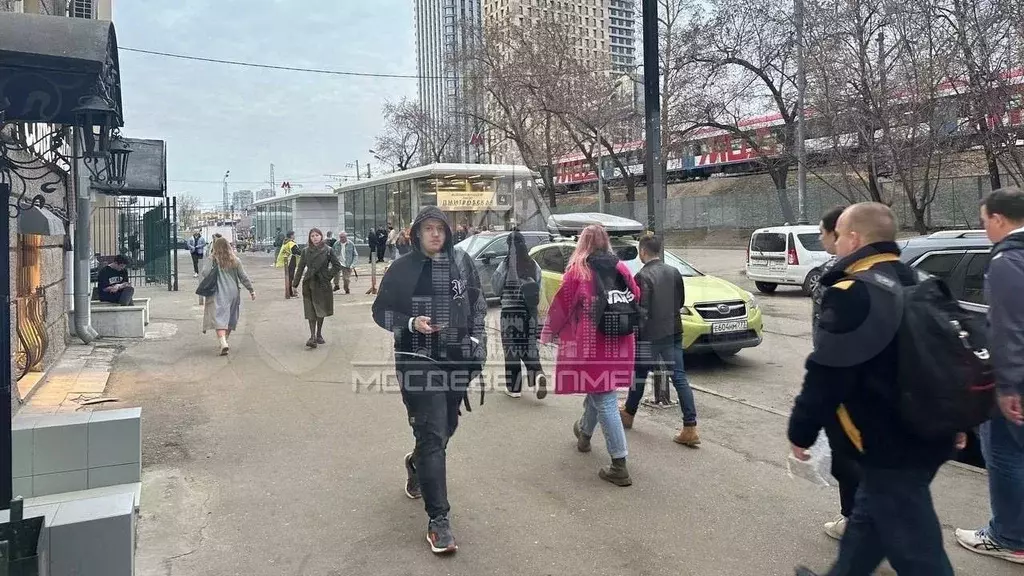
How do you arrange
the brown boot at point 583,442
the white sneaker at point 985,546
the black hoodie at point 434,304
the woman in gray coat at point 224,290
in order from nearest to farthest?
the white sneaker at point 985,546 → the black hoodie at point 434,304 → the brown boot at point 583,442 → the woman in gray coat at point 224,290

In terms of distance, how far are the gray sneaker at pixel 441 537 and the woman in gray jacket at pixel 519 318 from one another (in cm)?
312

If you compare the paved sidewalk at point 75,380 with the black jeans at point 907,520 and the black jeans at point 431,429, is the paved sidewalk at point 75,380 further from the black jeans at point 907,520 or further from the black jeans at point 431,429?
the black jeans at point 907,520

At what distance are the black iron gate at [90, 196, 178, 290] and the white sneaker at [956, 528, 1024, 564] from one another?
1740 centimetres

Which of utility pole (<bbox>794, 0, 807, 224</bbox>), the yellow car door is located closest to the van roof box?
the yellow car door

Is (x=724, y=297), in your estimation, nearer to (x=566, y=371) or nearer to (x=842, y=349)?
(x=566, y=371)

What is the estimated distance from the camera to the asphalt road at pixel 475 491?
361 centimetres

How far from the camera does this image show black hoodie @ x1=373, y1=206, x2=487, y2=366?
3900 mm

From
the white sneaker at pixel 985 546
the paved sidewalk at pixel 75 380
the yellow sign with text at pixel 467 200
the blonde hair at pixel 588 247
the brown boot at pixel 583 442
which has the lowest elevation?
the white sneaker at pixel 985 546

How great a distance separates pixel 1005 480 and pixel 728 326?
4.81m

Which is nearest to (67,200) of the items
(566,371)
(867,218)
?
(566,371)

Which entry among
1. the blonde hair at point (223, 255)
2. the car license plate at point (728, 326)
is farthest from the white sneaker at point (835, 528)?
the blonde hair at point (223, 255)

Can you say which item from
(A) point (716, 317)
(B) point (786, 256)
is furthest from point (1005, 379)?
(B) point (786, 256)

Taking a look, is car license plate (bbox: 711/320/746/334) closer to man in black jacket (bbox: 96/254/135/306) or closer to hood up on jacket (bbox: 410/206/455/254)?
hood up on jacket (bbox: 410/206/455/254)

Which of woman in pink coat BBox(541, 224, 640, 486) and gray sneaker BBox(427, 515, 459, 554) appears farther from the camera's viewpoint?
woman in pink coat BBox(541, 224, 640, 486)
